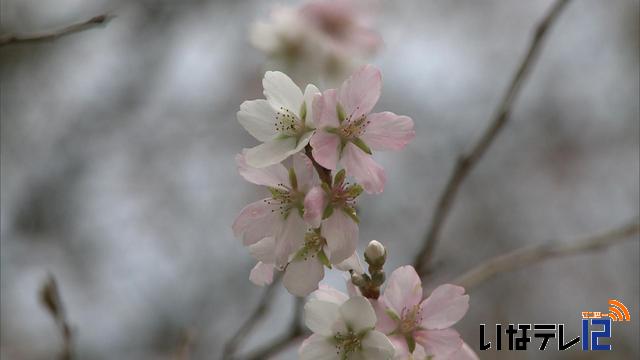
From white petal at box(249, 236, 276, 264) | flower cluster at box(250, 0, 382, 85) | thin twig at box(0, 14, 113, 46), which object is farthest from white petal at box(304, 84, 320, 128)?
flower cluster at box(250, 0, 382, 85)

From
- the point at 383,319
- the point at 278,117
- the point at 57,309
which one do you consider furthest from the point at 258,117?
the point at 57,309

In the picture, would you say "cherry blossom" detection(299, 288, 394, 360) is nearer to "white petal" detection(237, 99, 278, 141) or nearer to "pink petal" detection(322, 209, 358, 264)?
"pink petal" detection(322, 209, 358, 264)

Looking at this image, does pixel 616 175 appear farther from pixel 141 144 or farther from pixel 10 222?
pixel 10 222

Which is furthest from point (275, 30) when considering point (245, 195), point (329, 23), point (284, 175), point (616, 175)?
point (616, 175)

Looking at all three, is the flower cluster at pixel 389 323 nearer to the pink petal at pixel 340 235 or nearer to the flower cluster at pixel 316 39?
the pink petal at pixel 340 235

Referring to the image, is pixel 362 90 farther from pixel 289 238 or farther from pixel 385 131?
pixel 289 238
